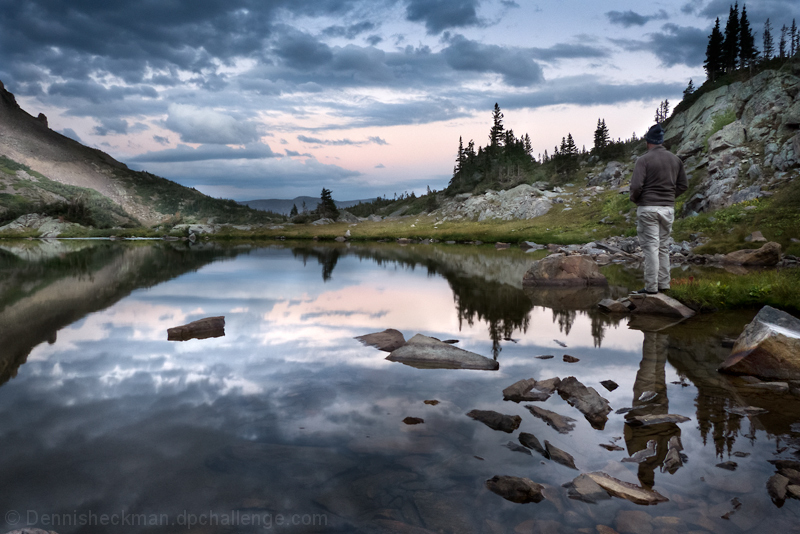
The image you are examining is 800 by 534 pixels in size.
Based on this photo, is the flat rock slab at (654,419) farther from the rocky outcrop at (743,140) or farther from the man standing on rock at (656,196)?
the rocky outcrop at (743,140)

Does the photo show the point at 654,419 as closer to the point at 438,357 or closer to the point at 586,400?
the point at 586,400

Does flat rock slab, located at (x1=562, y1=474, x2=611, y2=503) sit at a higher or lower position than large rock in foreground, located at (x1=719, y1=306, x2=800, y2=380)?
lower

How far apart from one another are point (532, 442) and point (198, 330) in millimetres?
8075

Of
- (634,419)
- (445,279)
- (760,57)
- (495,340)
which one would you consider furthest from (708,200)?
(760,57)

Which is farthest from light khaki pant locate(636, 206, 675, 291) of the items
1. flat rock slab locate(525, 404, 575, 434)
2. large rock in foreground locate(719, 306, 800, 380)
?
flat rock slab locate(525, 404, 575, 434)

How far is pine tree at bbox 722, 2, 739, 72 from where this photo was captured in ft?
224

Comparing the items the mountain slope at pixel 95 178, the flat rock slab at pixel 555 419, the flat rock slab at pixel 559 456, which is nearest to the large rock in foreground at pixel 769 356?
the flat rock slab at pixel 555 419

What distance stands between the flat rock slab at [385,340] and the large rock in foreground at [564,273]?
10171 mm

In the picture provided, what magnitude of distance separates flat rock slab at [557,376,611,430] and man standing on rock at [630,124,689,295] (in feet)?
24.5

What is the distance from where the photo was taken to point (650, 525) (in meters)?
3.51

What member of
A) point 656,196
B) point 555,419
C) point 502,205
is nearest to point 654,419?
point 555,419

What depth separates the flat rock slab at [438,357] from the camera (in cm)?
785

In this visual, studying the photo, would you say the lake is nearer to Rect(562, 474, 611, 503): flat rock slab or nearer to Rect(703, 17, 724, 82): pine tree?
Rect(562, 474, 611, 503): flat rock slab

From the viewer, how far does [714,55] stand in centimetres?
7019
